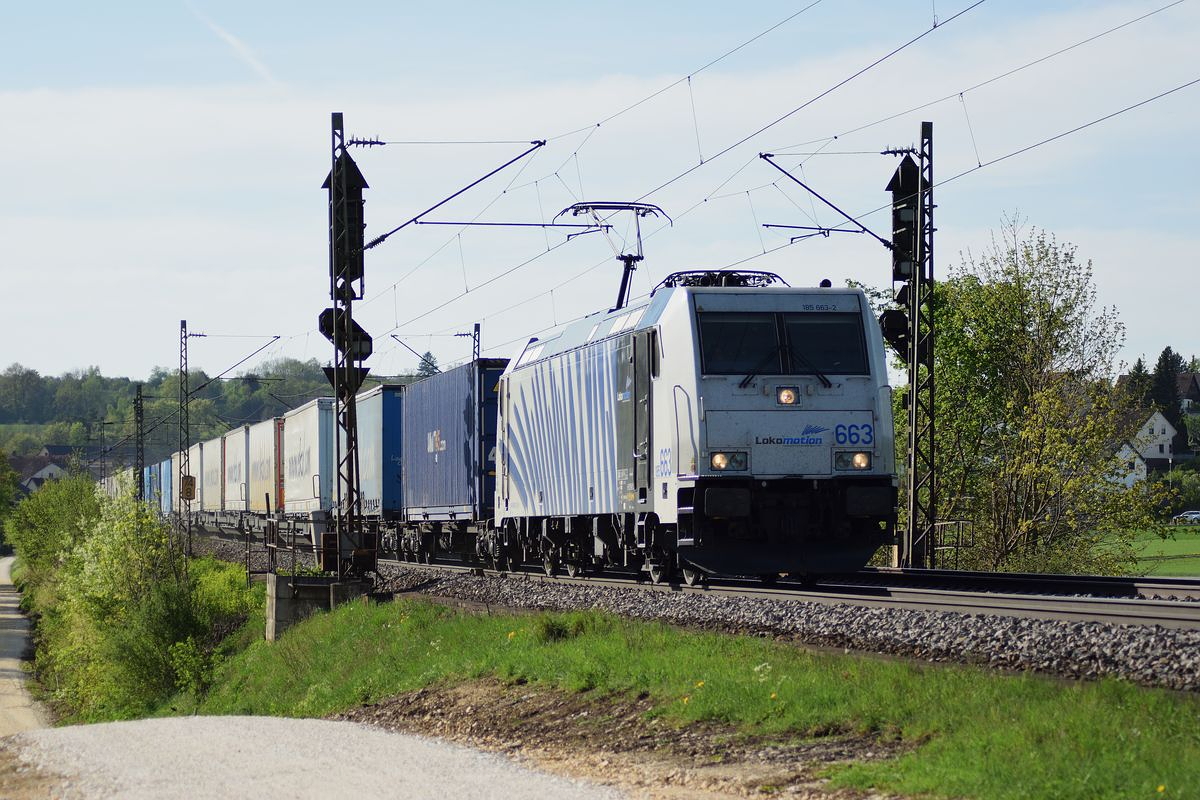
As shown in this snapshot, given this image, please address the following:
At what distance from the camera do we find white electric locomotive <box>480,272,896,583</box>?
16.5 meters

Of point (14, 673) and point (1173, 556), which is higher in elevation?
point (1173, 556)

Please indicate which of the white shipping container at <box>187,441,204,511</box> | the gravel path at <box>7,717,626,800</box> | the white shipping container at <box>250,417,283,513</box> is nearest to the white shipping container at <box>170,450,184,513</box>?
the white shipping container at <box>187,441,204,511</box>

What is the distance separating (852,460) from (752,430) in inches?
50.5

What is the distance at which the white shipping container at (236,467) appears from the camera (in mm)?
55219

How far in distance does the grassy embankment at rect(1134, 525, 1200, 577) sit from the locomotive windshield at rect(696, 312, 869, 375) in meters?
20.4

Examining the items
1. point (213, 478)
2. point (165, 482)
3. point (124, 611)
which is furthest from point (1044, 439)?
point (165, 482)

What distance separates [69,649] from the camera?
166 ft

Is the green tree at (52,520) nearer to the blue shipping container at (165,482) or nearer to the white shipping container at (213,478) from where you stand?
the blue shipping container at (165,482)

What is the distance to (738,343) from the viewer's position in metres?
17.0

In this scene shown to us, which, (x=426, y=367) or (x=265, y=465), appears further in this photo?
(x=426, y=367)

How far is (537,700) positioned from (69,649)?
42551 mm

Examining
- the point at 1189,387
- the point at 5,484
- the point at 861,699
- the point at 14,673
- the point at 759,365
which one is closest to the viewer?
the point at 861,699

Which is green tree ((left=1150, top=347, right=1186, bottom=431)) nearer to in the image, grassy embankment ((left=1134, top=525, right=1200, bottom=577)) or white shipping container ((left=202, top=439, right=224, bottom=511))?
grassy embankment ((left=1134, top=525, right=1200, bottom=577))

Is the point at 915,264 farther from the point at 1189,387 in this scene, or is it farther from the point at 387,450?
the point at 1189,387
